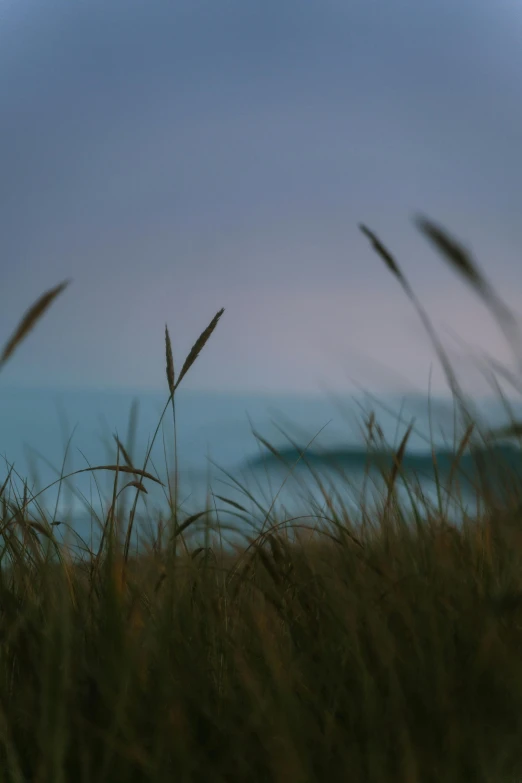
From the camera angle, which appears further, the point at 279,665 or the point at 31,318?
the point at 31,318

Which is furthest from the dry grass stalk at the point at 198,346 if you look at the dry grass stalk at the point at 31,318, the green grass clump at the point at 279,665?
the dry grass stalk at the point at 31,318

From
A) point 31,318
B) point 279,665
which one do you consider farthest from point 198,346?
point 279,665

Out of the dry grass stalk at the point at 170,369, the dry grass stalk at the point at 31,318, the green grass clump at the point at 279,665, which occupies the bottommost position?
the green grass clump at the point at 279,665

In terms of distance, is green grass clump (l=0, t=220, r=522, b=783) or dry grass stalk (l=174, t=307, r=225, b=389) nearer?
green grass clump (l=0, t=220, r=522, b=783)

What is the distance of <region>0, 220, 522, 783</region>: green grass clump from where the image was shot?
72 centimetres

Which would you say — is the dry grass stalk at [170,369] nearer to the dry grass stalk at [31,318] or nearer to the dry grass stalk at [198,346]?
the dry grass stalk at [198,346]

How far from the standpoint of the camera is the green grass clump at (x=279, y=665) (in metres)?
0.72

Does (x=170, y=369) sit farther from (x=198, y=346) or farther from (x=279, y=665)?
(x=279, y=665)

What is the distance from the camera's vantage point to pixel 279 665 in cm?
75

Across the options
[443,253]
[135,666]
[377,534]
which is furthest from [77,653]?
[443,253]

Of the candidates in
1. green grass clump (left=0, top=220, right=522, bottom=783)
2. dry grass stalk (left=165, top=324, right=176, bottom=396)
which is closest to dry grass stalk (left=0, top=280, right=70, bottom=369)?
green grass clump (left=0, top=220, right=522, bottom=783)

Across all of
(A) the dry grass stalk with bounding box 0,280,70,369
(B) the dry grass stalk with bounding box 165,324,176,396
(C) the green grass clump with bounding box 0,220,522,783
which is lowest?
(C) the green grass clump with bounding box 0,220,522,783

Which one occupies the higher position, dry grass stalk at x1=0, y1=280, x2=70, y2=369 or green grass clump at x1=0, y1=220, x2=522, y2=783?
dry grass stalk at x1=0, y1=280, x2=70, y2=369

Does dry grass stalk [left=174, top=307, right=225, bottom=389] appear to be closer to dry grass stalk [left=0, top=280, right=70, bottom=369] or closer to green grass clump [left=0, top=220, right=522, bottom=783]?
green grass clump [left=0, top=220, right=522, bottom=783]
